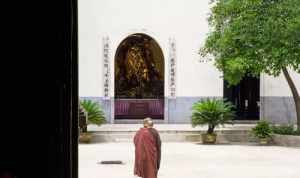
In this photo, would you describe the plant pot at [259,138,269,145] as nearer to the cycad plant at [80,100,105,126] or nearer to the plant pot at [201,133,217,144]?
the plant pot at [201,133,217,144]

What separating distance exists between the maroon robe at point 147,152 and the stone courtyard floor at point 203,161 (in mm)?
1426

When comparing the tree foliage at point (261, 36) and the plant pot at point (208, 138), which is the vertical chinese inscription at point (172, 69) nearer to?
the plant pot at point (208, 138)

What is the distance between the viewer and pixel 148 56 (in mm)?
20828

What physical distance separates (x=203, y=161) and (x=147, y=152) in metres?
4.07

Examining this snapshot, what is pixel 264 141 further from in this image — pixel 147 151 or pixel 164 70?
pixel 147 151

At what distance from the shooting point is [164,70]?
20109 mm

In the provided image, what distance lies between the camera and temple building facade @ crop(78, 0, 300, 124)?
1981cm

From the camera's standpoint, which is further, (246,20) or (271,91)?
(271,91)

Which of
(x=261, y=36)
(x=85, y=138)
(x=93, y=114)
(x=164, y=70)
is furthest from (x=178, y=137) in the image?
(x=261, y=36)
